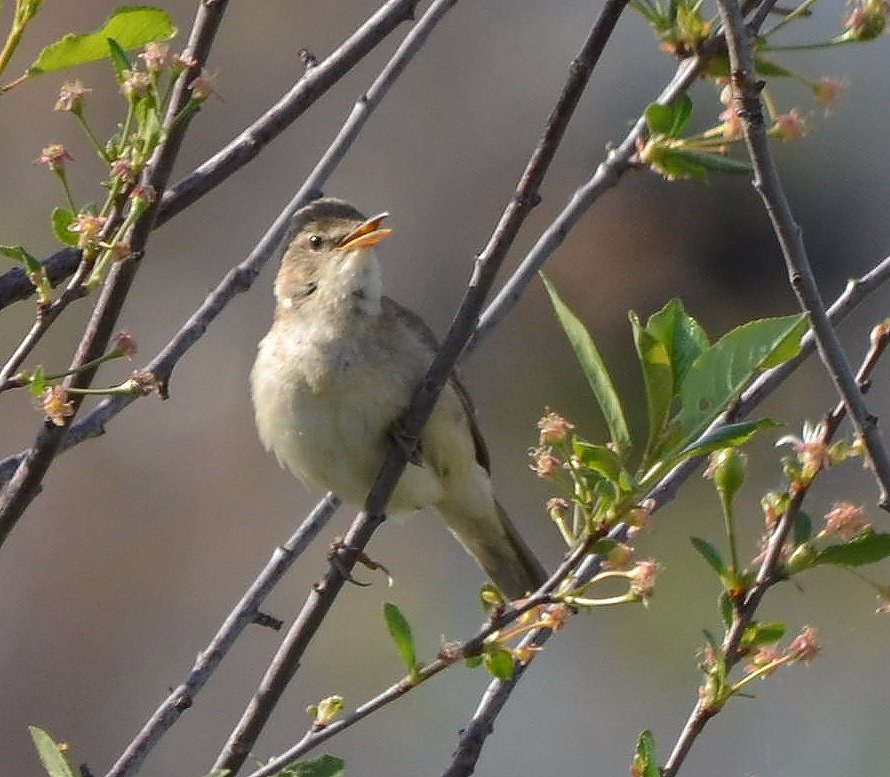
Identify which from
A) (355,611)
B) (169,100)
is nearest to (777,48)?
(169,100)

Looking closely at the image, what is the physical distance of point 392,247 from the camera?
347 inches

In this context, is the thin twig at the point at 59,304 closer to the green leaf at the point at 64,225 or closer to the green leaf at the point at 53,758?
the green leaf at the point at 64,225

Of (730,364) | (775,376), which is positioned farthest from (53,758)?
(775,376)

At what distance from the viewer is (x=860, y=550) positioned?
1867 mm

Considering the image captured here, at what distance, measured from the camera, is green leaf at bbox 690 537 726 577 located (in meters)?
1.94

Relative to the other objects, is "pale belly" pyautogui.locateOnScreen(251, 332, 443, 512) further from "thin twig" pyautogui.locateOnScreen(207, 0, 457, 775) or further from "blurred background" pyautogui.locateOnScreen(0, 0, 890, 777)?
"blurred background" pyautogui.locateOnScreen(0, 0, 890, 777)

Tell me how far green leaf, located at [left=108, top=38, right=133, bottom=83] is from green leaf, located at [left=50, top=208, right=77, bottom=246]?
17 cm

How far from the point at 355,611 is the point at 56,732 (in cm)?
170

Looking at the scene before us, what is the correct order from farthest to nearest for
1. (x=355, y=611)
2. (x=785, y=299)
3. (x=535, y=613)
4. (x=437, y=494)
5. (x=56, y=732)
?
(x=785, y=299) < (x=355, y=611) < (x=56, y=732) < (x=437, y=494) < (x=535, y=613)

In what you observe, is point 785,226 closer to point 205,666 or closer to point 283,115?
point 283,115

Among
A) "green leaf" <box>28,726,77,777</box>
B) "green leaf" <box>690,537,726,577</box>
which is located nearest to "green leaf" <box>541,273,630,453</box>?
"green leaf" <box>690,537,726,577</box>

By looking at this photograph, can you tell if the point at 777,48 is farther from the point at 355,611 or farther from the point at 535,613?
the point at 355,611

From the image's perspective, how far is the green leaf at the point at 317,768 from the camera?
6.40 ft

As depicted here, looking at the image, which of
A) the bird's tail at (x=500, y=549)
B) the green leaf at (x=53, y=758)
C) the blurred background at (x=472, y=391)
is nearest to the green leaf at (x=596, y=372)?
the green leaf at (x=53, y=758)
